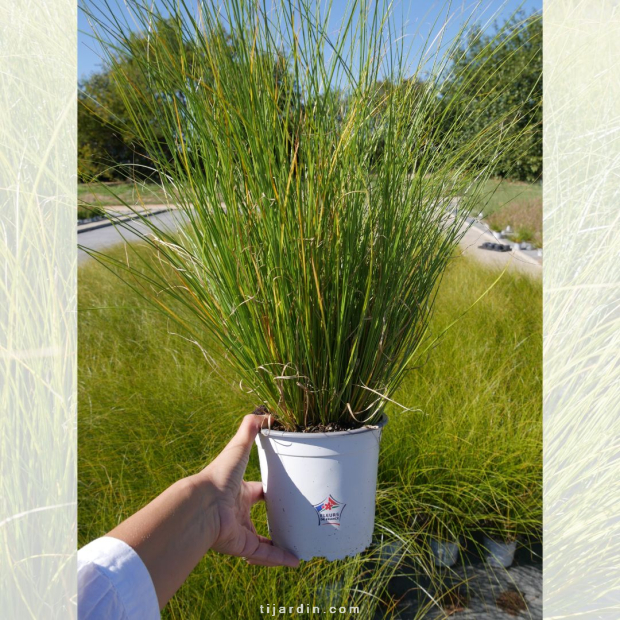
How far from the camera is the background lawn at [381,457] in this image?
1.14 metres

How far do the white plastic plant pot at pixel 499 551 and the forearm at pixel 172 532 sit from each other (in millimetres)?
967

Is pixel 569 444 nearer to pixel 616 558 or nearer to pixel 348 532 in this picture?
pixel 616 558

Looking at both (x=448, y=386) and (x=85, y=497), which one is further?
(x=448, y=386)

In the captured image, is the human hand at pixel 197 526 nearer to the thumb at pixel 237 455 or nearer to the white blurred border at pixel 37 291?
the thumb at pixel 237 455

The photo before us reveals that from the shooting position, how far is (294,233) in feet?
2.27

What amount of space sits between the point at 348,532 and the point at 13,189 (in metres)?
0.74

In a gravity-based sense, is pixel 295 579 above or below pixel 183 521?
below

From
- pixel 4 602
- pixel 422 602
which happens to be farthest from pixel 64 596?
pixel 422 602

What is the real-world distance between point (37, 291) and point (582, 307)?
1.01 m

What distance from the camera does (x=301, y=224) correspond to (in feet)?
2.17

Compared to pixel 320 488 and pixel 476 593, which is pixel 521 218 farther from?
pixel 320 488

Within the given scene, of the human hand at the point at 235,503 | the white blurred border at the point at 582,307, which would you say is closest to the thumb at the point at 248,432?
the human hand at the point at 235,503

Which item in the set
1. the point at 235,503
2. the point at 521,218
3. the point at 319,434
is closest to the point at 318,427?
the point at 319,434

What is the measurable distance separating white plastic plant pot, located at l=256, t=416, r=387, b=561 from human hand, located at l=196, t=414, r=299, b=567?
0.02m
